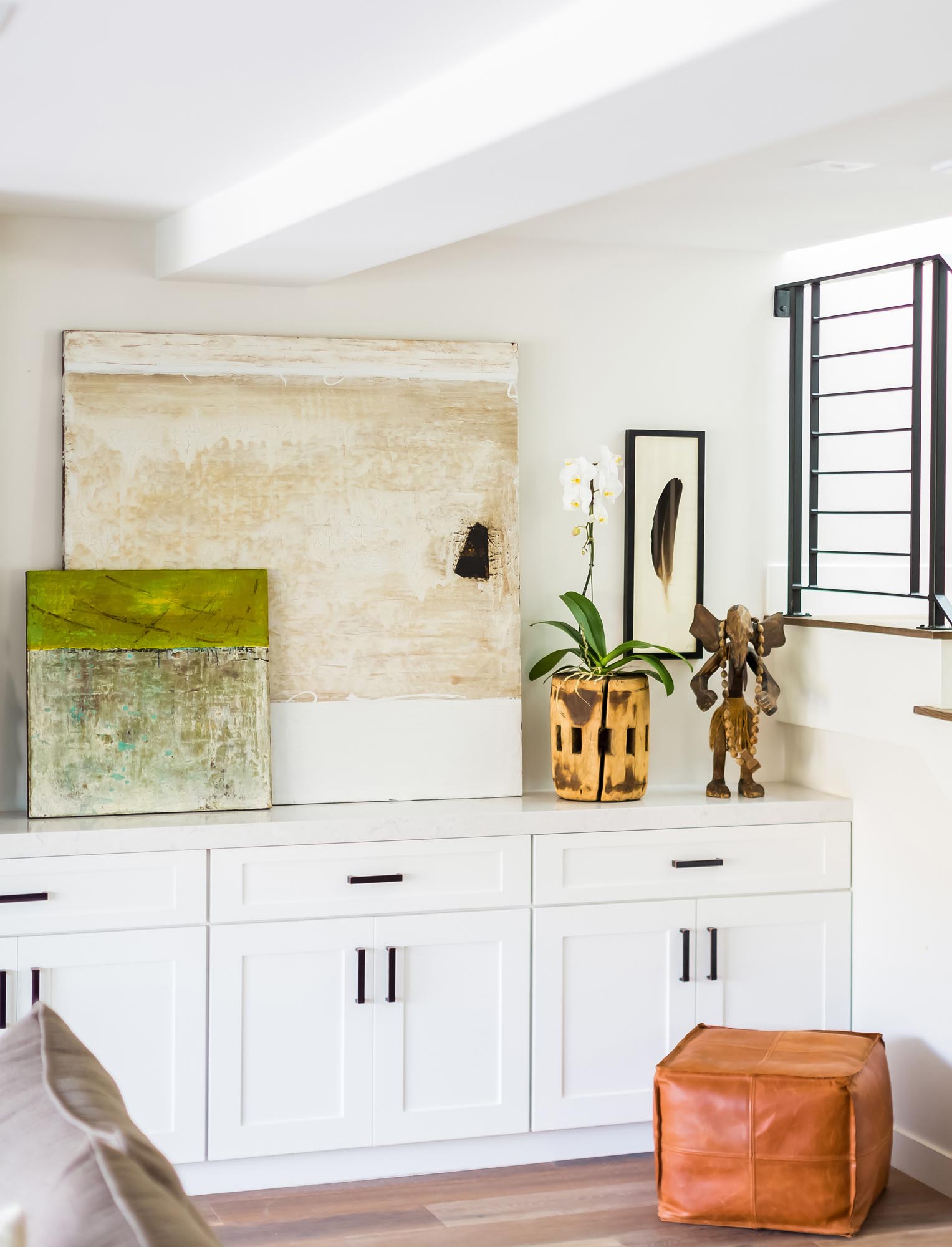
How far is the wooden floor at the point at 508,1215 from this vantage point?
9.96ft

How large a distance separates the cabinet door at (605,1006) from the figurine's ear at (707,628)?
73cm

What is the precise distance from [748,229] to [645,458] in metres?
0.70

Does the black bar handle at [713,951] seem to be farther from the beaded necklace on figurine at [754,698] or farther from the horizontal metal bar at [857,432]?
the horizontal metal bar at [857,432]

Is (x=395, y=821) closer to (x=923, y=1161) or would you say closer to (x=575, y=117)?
(x=923, y=1161)

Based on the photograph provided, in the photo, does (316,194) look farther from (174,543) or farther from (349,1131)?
(349,1131)

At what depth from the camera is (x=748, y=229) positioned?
3645 mm

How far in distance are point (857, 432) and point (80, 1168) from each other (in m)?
2.96

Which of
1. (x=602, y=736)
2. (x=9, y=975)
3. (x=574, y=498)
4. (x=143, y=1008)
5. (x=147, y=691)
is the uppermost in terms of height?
(x=574, y=498)

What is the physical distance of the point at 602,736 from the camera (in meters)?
3.53

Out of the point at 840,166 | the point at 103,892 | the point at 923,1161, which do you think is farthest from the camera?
the point at 923,1161

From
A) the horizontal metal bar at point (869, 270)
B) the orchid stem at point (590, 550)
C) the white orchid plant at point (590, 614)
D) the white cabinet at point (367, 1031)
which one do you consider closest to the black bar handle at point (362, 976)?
the white cabinet at point (367, 1031)

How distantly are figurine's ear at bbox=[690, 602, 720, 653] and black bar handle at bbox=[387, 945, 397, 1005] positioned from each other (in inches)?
48.5

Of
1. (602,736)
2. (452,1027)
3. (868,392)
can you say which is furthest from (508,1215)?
(868,392)

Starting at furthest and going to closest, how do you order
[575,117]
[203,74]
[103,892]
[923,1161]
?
[923,1161] < [103,892] < [203,74] < [575,117]
